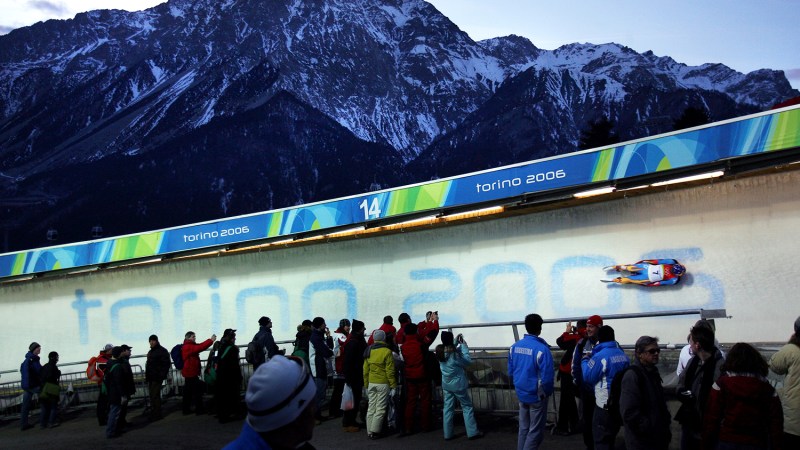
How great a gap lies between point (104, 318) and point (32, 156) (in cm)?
12937

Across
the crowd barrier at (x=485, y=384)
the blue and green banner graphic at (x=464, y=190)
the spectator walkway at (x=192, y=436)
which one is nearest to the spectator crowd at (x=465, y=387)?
the spectator walkway at (x=192, y=436)

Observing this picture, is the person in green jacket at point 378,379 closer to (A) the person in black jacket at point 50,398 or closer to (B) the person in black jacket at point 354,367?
(B) the person in black jacket at point 354,367

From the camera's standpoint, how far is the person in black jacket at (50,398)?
14.0 meters

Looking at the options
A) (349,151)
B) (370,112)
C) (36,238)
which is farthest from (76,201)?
(370,112)

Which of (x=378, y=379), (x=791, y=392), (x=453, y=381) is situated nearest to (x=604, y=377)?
(x=791, y=392)

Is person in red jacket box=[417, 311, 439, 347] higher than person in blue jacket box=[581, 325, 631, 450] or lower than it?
higher

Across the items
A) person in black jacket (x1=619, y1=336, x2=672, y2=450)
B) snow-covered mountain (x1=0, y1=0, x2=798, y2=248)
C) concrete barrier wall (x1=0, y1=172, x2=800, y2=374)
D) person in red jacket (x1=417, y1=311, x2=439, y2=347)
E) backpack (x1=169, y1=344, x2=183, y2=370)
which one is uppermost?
snow-covered mountain (x1=0, y1=0, x2=798, y2=248)

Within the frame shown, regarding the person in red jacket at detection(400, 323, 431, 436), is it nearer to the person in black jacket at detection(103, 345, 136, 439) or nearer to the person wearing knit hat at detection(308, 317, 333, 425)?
the person wearing knit hat at detection(308, 317, 333, 425)

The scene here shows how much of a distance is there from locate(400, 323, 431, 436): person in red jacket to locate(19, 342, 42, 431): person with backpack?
26.6 feet

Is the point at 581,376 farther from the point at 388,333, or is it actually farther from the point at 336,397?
the point at 336,397

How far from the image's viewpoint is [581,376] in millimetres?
7770

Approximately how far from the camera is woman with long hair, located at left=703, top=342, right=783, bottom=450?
16.1 ft

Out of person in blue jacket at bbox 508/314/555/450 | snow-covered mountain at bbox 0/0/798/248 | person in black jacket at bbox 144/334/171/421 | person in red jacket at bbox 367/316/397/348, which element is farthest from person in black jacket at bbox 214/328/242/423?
snow-covered mountain at bbox 0/0/798/248

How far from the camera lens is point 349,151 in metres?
126
